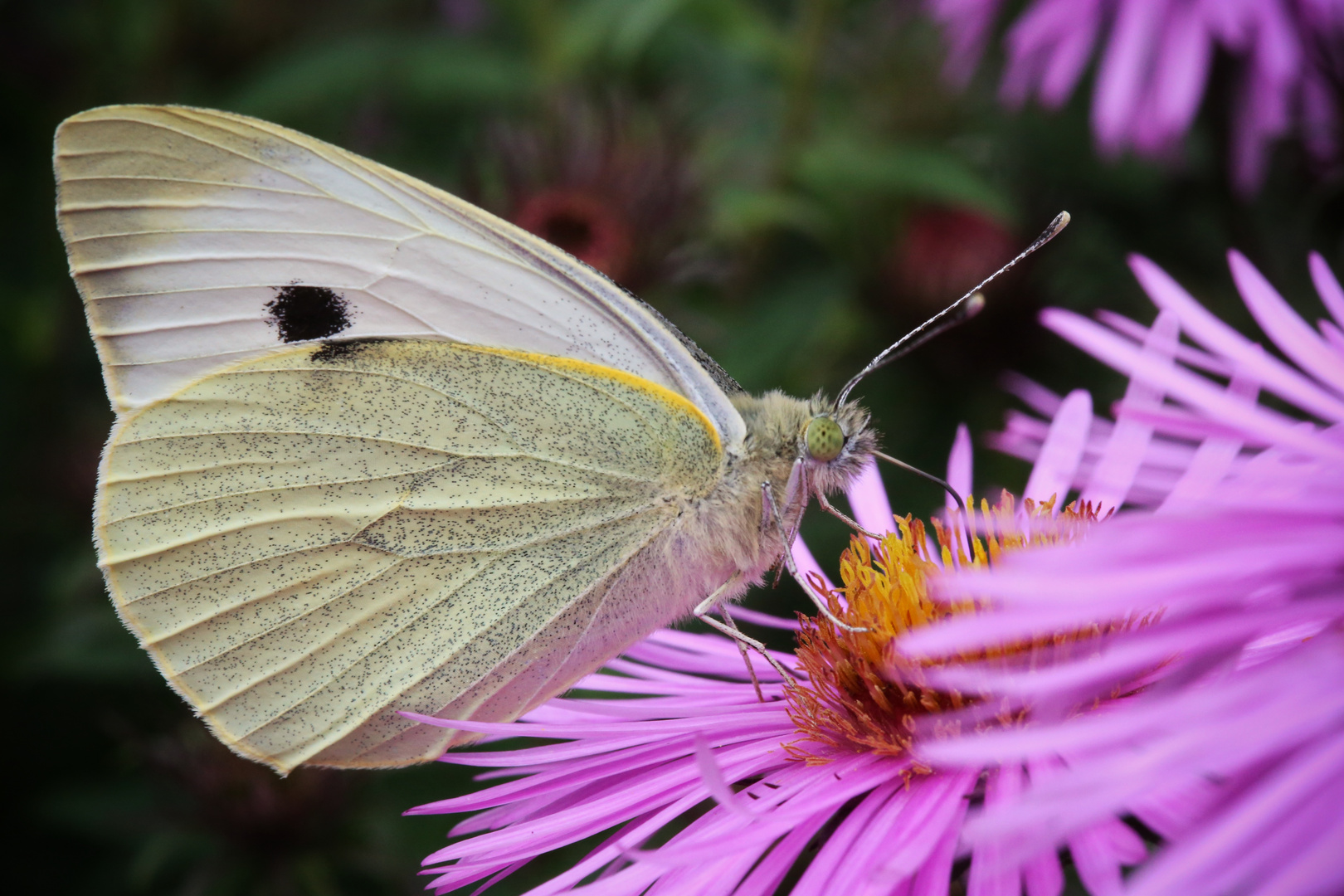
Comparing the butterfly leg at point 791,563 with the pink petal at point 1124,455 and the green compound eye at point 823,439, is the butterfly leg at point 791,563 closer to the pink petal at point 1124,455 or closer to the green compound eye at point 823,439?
the green compound eye at point 823,439

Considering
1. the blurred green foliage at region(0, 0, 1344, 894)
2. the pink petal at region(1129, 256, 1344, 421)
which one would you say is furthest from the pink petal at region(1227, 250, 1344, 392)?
the blurred green foliage at region(0, 0, 1344, 894)

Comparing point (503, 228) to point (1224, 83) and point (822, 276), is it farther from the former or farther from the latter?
point (1224, 83)

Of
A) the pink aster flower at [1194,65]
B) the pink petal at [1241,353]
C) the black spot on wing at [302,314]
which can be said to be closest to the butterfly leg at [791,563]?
the pink petal at [1241,353]

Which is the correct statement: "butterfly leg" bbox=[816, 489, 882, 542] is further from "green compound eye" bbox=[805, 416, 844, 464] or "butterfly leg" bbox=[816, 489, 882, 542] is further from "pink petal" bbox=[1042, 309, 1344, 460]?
"pink petal" bbox=[1042, 309, 1344, 460]

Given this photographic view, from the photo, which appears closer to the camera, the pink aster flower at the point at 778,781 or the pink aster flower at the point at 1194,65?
the pink aster flower at the point at 778,781

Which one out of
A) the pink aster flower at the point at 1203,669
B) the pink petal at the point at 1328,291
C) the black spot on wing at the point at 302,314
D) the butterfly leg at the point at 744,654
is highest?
the black spot on wing at the point at 302,314

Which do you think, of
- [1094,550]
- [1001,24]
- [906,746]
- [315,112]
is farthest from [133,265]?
[1001,24]
